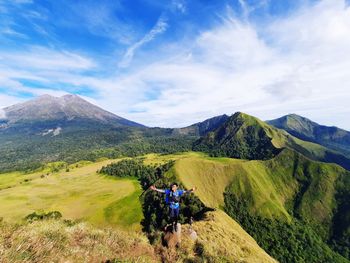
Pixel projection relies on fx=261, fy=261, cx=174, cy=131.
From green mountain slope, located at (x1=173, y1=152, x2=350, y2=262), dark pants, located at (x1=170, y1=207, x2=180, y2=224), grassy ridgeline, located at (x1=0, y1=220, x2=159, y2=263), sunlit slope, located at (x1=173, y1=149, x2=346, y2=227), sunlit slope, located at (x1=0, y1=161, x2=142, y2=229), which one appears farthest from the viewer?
sunlit slope, located at (x1=173, y1=149, x2=346, y2=227)

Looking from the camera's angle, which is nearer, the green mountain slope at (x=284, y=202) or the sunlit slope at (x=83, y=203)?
the sunlit slope at (x=83, y=203)

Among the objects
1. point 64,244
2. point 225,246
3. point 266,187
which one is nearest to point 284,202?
point 266,187

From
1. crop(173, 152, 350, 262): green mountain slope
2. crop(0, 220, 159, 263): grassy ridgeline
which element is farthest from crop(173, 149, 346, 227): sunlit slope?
crop(0, 220, 159, 263): grassy ridgeline

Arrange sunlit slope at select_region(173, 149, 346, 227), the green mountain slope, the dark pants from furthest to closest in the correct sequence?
sunlit slope at select_region(173, 149, 346, 227), the green mountain slope, the dark pants

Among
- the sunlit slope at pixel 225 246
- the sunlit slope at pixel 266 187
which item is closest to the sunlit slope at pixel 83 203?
the sunlit slope at pixel 266 187

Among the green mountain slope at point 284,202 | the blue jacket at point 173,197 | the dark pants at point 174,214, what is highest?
the blue jacket at point 173,197

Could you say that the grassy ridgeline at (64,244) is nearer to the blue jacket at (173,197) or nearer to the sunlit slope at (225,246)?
the blue jacket at (173,197)

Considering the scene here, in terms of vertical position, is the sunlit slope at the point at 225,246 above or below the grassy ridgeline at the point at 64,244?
below

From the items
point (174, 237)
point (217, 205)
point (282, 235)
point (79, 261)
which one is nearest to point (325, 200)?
point (282, 235)

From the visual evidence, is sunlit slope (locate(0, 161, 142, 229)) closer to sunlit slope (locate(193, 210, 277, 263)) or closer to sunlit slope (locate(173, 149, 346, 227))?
sunlit slope (locate(173, 149, 346, 227))

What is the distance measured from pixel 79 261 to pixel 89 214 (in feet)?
445

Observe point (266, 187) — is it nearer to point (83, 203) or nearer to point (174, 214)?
point (83, 203)

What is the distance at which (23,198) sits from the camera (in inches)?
6624

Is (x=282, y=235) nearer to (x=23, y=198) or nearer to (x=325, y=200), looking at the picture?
(x=325, y=200)
